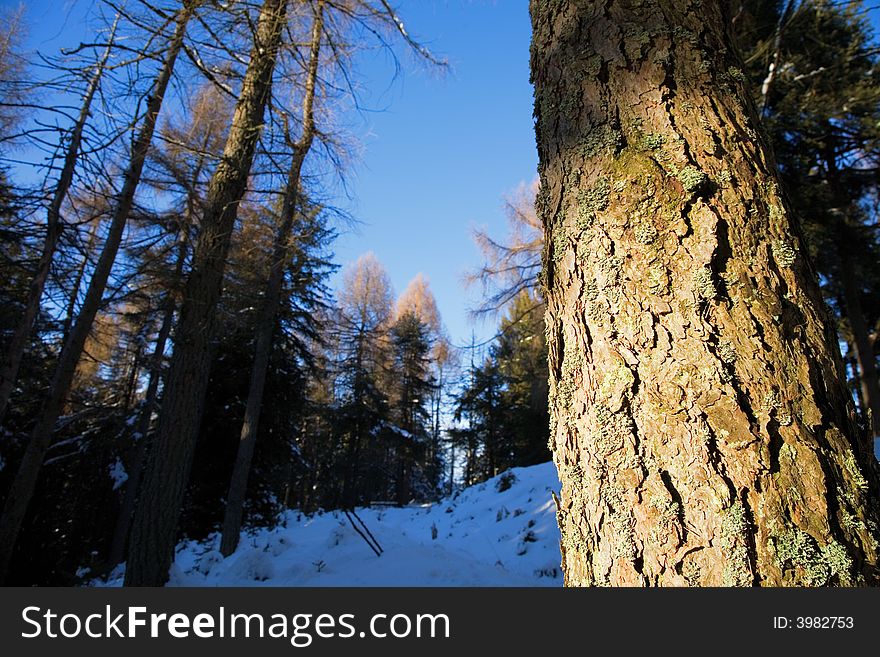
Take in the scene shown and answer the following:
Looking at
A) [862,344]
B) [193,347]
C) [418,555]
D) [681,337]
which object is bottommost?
[418,555]

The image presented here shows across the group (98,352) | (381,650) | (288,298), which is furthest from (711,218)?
(98,352)

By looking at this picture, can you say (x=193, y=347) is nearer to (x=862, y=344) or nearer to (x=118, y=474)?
(x=118, y=474)

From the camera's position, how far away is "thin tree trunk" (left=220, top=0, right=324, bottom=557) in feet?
19.4

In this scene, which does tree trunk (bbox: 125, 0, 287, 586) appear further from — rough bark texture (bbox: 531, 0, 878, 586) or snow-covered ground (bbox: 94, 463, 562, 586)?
rough bark texture (bbox: 531, 0, 878, 586)

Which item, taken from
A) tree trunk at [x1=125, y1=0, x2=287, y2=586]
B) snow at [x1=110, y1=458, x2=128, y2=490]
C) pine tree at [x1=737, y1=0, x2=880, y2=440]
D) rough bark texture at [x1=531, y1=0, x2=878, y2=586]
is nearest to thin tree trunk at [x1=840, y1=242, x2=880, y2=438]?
pine tree at [x1=737, y1=0, x2=880, y2=440]

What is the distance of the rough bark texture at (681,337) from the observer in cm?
80

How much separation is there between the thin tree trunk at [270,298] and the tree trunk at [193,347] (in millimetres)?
698

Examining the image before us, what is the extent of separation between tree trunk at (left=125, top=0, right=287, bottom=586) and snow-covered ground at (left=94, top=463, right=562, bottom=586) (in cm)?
124

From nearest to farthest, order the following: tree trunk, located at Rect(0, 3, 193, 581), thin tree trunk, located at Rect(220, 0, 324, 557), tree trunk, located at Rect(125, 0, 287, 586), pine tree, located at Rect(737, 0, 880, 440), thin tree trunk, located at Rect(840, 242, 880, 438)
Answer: tree trunk, located at Rect(125, 0, 287, 586) → thin tree trunk, located at Rect(220, 0, 324, 557) → tree trunk, located at Rect(0, 3, 193, 581) → pine tree, located at Rect(737, 0, 880, 440) → thin tree trunk, located at Rect(840, 242, 880, 438)

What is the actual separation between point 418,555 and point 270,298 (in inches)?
262

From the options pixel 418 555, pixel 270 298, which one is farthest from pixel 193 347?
pixel 270 298

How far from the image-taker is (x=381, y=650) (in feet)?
3.54

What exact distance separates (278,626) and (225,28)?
5087 mm

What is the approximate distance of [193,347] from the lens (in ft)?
15.3
